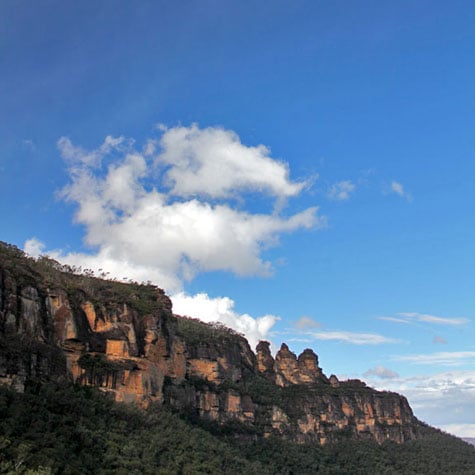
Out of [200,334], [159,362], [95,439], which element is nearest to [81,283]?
[159,362]

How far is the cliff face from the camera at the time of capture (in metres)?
51.0

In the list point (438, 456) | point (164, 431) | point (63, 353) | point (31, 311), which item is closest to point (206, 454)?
point (164, 431)

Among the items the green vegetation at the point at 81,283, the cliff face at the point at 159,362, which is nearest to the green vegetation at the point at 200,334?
the cliff face at the point at 159,362

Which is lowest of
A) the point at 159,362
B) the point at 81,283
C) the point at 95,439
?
the point at 95,439

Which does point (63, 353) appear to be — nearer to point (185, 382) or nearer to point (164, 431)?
point (164, 431)

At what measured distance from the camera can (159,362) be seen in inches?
2665

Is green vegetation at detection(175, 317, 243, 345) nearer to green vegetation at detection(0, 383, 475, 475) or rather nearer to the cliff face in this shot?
the cliff face

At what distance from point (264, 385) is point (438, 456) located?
4143 centimetres

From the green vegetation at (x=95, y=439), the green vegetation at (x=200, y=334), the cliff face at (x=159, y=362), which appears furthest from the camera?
the green vegetation at (x=200, y=334)

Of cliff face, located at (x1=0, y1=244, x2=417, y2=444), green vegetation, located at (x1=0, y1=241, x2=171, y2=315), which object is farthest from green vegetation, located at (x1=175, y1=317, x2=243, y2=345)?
green vegetation, located at (x1=0, y1=241, x2=171, y2=315)

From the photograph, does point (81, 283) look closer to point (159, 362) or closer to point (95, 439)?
point (159, 362)

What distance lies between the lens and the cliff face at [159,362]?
5097cm

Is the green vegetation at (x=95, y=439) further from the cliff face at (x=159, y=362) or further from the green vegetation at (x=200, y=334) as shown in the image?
the green vegetation at (x=200, y=334)

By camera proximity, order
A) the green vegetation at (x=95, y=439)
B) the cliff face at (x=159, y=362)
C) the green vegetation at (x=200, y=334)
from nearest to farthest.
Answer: the green vegetation at (x=95, y=439) < the cliff face at (x=159, y=362) < the green vegetation at (x=200, y=334)
